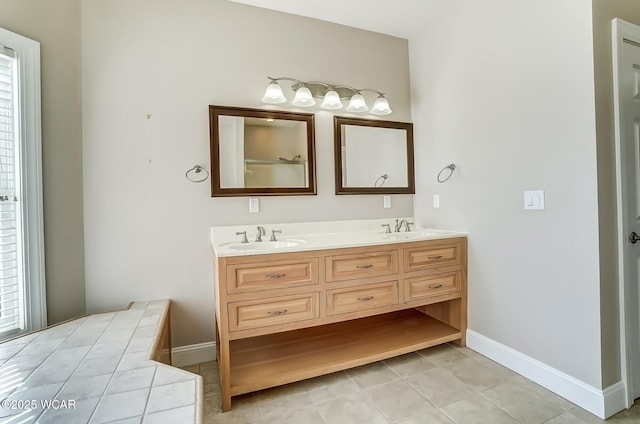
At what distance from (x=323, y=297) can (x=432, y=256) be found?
34.2 inches

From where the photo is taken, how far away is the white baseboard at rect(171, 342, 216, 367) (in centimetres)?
202

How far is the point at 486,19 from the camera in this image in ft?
6.65

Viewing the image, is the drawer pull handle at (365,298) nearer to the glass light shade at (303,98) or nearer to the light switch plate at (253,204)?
the light switch plate at (253,204)

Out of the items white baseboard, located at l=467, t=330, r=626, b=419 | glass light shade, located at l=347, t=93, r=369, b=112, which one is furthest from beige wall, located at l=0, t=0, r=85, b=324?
white baseboard, located at l=467, t=330, r=626, b=419

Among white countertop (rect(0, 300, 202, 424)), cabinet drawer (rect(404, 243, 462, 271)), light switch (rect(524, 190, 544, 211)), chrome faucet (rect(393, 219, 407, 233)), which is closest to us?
white countertop (rect(0, 300, 202, 424))

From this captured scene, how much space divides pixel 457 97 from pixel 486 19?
0.52 m

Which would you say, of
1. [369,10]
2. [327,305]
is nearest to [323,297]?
[327,305]

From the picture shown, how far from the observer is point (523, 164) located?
1.81 m

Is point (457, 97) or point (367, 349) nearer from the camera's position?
point (367, 349)

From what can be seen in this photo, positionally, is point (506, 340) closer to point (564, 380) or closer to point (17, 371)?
point (564, 380)

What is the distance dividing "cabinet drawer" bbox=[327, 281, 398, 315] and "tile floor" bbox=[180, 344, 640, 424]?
0.46m

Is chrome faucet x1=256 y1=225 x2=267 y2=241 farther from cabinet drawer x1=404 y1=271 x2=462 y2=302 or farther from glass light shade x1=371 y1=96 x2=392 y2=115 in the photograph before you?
glass light shade x1=371 y1=96 x2=392 y2=115

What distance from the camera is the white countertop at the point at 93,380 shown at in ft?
2.73

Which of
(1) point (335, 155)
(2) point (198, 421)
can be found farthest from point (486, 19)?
(2) point (198, 421)
